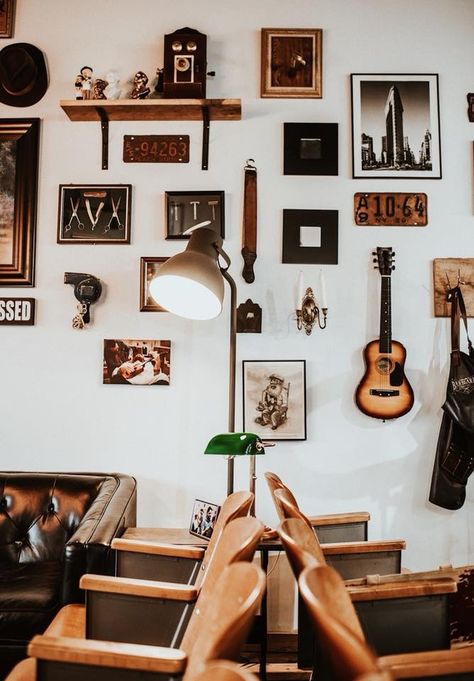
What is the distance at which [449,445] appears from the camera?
9.73 feet

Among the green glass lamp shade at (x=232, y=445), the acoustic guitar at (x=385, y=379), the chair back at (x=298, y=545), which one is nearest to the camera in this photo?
the chair back at (x=298, y=545)

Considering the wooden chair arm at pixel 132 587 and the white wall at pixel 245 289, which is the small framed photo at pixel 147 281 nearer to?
the white wall at pixel 245 289

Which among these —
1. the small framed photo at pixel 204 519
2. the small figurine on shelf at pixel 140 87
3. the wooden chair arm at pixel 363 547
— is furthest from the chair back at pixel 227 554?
the small figurine on shelf at pixel 140 87

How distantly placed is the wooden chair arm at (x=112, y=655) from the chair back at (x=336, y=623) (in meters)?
0.37

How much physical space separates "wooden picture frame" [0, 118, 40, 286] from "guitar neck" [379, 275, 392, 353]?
76.8 inches

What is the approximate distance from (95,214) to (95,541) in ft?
5.92

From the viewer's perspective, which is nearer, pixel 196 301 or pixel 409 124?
pixel 196 301

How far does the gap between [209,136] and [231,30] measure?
0.64 m

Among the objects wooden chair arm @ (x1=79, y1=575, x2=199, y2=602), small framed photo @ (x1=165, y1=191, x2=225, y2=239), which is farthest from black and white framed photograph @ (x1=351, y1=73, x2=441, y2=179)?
wooden chair arm @ (x1=79, y1=575, x2=199, y2=602)

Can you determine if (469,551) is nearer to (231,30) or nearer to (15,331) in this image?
(15,331)

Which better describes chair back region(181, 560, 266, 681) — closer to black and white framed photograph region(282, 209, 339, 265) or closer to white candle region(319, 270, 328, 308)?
white candle region(319, 270, 328, 308)

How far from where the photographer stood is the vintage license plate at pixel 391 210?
125 inches

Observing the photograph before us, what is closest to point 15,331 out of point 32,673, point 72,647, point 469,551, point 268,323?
point 268,323

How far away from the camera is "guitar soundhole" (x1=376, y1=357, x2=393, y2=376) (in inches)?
120
